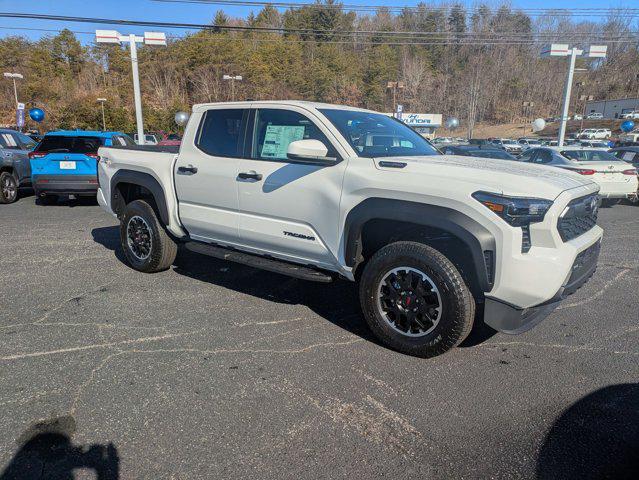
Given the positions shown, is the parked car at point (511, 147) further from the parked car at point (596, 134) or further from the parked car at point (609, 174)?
the parked car at point (609, 174)

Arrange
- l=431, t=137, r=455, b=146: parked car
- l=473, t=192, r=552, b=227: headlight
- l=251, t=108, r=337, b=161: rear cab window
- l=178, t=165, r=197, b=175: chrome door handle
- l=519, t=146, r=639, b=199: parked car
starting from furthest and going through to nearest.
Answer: l=431, t=137, r=455, b=146: parked car, l=519, t=146, r=639, b=199: parked car, l=178, t=165, r=197, b=175: chrome door handle, l=251, t=108, r=337, b=161: rear cab window, l=473, t=192, r=552, b=227: headlight

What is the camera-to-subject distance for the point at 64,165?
31.8 feet

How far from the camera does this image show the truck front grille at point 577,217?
3105 mm

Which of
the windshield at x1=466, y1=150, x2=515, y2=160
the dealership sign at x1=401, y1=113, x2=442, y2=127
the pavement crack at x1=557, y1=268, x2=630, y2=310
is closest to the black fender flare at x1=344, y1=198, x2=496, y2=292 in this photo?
the pavement crack at x1=557, y1=268, x2=630, y2=310

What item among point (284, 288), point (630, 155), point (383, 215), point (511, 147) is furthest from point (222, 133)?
point (511, 147)

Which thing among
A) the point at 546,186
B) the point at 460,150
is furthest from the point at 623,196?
the point at 546,186

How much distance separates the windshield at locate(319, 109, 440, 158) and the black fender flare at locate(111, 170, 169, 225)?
2.10 metres

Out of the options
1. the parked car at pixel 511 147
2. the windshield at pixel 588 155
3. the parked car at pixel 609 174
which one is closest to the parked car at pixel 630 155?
the windshield at pixel 588 155

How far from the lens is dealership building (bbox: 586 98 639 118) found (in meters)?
76.9

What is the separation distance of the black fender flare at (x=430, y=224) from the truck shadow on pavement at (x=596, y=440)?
3.06 ft

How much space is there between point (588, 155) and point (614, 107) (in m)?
86.2

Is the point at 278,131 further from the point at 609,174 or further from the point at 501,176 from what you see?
the point at 609,174

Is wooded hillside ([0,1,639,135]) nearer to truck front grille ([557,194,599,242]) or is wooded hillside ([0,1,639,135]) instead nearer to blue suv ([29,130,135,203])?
blue suv ([29,130,135,203])

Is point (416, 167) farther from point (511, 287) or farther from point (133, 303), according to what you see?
point (133, 303)
